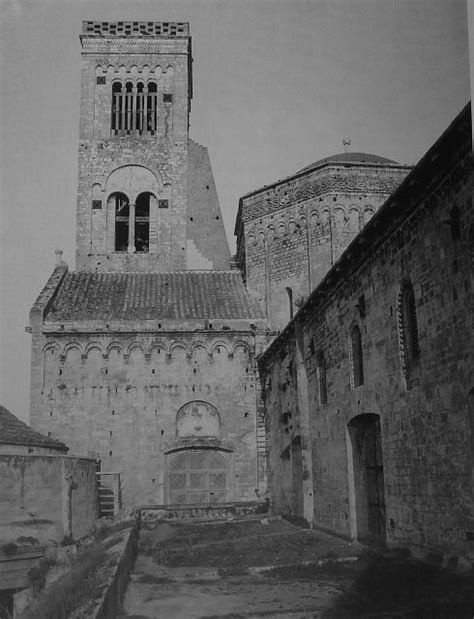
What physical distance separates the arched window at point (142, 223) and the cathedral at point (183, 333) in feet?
5.51

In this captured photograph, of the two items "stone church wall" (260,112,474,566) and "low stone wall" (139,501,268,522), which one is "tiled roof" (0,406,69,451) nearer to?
"low stone wall" (139,501,268,522)

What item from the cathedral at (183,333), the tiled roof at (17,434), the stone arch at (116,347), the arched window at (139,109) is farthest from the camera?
the arched window at (139,109)

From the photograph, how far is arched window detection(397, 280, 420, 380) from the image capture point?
10.3 metres

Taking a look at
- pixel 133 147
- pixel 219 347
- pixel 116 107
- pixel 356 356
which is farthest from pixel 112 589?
pixel 116 107

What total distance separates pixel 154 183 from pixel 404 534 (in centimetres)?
2672

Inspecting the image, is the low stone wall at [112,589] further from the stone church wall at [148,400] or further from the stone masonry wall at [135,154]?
the stone masonry wall at [135,154]

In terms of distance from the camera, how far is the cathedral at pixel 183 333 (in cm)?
2359

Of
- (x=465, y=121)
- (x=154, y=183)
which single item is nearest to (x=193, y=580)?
(x=465, y=121)

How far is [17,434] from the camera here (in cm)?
1964

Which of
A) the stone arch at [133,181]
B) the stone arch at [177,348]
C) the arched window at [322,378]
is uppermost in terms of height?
the stone arch at [133,181]

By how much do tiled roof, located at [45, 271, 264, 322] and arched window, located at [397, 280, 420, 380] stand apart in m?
14.8

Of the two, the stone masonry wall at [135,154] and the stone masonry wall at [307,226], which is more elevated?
the stone masonry wall at [135,154]

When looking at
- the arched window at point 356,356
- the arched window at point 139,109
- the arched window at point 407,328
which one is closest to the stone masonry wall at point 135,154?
the arched window at point 139,109

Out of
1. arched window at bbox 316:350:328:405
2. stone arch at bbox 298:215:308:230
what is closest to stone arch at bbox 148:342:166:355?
stone arch at bbox 298:215:308:230
